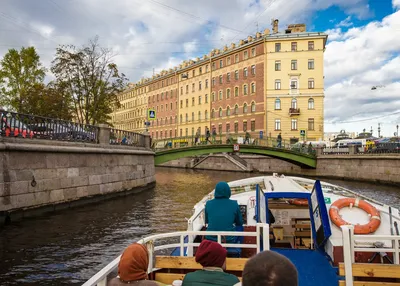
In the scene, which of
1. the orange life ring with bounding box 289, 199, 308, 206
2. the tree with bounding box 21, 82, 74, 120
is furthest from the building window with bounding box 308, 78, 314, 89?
the orange life ring with bounding box 289, 199, 308, 206

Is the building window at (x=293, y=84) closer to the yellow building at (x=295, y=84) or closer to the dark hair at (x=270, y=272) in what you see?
the yellow building at (x=295, y=84)

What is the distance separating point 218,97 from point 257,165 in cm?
1710

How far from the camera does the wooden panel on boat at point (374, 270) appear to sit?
11.1 ft

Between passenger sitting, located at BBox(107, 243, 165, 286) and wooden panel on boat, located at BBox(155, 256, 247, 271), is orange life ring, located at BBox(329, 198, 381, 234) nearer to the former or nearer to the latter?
wooden panel on boat, located at BBox(155, 256, 247, 271)

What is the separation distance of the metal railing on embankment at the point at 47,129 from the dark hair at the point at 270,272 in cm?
1120

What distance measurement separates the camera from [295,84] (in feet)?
153

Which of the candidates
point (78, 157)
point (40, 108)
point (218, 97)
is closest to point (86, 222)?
point (78, 157)

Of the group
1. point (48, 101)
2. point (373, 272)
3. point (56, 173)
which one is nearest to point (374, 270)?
point (373, 272)

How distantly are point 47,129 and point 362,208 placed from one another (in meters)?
11.3

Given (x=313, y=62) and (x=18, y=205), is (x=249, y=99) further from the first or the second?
(x=18, y=205)

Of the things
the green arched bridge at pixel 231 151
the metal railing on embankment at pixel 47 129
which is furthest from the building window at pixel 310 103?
the metal railing on embankment at pixel 47 129

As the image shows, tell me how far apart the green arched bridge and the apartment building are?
7.51 metres

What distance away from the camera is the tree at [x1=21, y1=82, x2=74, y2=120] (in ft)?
97.4

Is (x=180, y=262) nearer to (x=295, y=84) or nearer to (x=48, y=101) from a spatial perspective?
(x=48, y=101)
